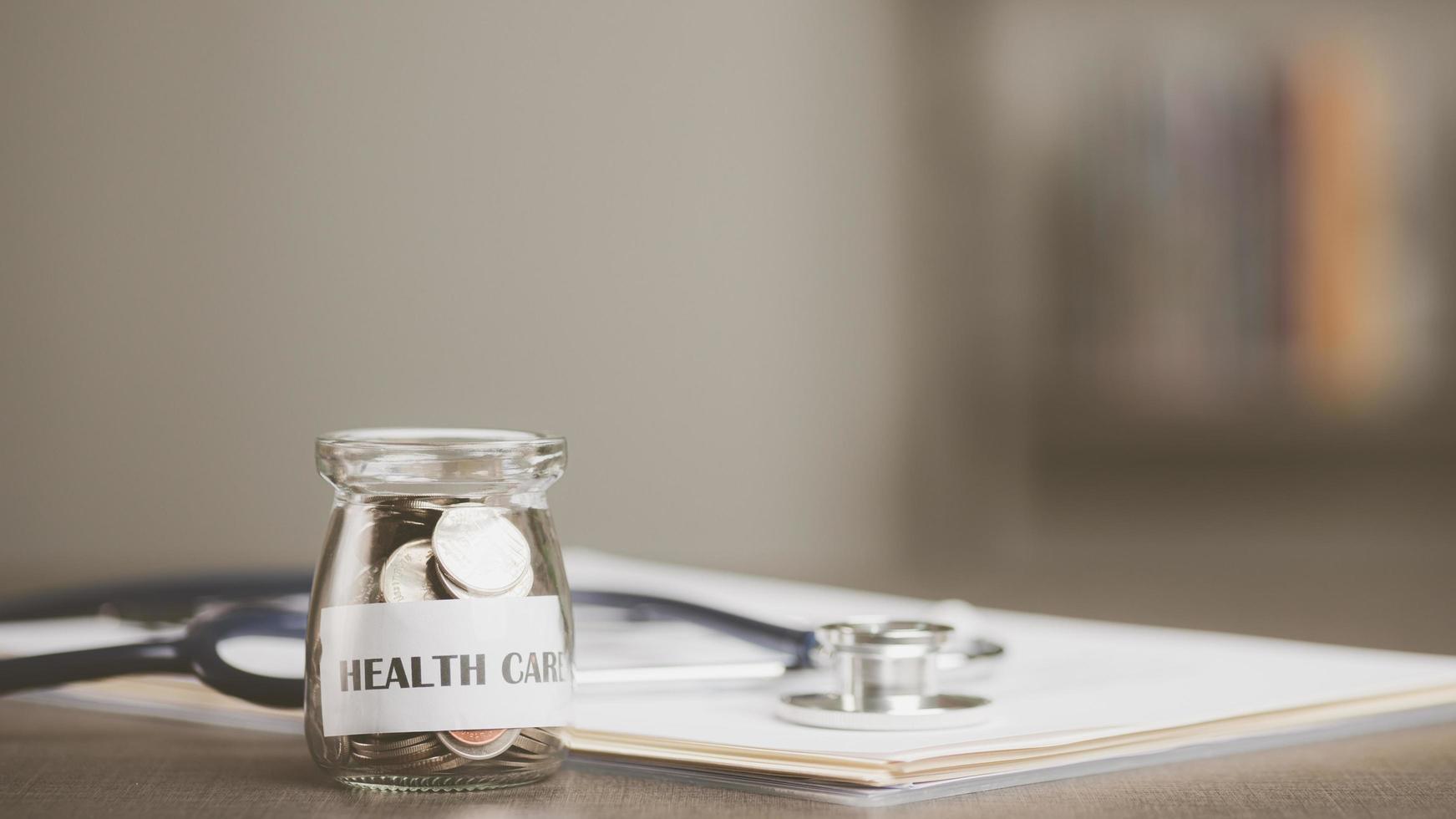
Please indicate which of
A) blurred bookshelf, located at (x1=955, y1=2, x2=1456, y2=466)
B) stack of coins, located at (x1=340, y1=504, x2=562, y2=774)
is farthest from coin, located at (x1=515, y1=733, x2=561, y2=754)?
blurred bookshelf, located at (x1=955, y1=2, x2=1456, y2=466)

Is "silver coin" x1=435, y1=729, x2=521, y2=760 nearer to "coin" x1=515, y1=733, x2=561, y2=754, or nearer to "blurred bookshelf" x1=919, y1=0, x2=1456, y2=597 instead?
"coin" x1=515, y1=733, x2=561, y2=754

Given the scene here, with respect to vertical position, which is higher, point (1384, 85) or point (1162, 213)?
point (1384, 85)

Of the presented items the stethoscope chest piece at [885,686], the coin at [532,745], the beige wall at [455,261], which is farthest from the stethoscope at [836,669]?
the beige wall at [455,261]

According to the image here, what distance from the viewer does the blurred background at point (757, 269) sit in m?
3.04

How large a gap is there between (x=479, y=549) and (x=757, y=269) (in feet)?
9.71

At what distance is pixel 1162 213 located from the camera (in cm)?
307

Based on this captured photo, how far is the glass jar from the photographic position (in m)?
0.47

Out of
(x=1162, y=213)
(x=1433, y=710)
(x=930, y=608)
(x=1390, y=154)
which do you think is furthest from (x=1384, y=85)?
(x=1433, y=710)

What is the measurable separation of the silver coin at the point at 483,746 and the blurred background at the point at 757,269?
2.57 metres

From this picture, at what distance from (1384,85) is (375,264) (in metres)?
2.03

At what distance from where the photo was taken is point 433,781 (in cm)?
48

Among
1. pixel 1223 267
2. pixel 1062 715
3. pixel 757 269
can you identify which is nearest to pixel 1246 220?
pixel 1223 267

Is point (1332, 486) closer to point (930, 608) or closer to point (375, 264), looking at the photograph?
point (375, 264)

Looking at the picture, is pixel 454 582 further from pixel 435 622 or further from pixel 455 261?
pixel 455 261
